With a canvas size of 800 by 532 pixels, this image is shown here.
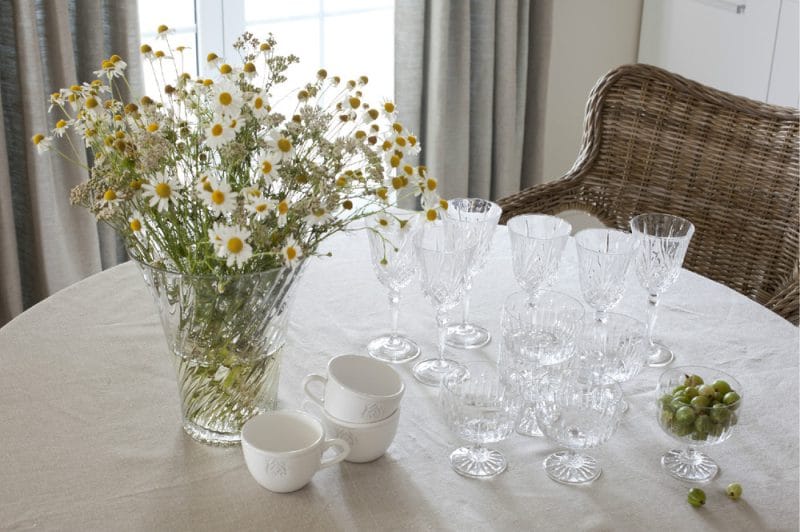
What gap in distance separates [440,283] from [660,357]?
393 mm

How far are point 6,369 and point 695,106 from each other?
160cm

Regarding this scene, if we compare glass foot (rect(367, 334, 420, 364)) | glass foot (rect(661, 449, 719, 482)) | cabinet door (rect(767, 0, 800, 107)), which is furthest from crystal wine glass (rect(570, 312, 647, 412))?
cabinet door (rect(767, 0, 800, 107))

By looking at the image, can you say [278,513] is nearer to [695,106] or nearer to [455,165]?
[695,106]

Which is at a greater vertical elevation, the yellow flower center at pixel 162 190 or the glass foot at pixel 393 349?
the yellow flower center at pixel 162 190

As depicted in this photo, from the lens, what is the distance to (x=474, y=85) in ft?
10.3

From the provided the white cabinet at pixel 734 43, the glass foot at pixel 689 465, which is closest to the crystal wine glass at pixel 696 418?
the glass foot at pixel 689 465

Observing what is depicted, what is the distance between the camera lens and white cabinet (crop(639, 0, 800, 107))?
293 cm

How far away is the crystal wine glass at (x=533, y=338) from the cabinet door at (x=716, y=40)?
75.4 inches

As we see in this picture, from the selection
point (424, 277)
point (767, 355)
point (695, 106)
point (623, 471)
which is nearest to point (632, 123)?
point (695, 106)

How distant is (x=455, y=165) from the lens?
3145mm

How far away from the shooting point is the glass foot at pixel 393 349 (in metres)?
1.46

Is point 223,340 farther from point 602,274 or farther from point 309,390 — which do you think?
point 602,274

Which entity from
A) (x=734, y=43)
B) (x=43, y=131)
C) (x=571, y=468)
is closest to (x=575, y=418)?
(x=571, y=468)

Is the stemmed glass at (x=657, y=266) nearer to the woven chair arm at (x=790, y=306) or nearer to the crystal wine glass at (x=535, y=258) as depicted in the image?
the crystal wine glass at (x=535, y=258)
